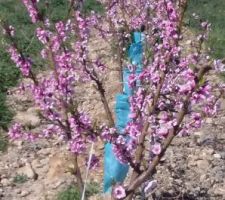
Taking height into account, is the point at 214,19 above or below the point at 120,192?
above

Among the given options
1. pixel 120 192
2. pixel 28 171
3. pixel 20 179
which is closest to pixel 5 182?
pixel 20 179

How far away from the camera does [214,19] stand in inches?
491

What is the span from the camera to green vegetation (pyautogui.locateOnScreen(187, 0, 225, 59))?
32.8ft

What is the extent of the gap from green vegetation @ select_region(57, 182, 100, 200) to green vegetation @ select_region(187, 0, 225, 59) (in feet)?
15.8

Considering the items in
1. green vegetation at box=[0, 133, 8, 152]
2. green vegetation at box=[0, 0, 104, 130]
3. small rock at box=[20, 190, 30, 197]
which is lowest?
small rock at box=[20, 190, 30, 197]

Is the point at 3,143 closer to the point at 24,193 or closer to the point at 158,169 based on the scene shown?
the point at 24,193

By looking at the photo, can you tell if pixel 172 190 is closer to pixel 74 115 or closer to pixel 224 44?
pixel 74 115

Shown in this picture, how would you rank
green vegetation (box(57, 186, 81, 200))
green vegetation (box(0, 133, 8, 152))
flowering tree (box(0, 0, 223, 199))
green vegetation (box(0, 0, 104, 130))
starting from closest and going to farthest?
flowering tree (box(0, 0, 223, 199))
green vegetation (box(57, 186, 81, 200))
green vegetation (box(0, 133, 8, 152))
green vegetation (box(0, 0, 104, 130))

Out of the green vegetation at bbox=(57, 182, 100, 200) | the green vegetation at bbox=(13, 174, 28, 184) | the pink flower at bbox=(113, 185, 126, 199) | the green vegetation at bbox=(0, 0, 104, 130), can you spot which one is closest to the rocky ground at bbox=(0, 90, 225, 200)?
the green vegetation at bbox=(13, 174, 28, 184)

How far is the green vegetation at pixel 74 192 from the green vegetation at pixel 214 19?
4.82 meters

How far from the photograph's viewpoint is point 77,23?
14.1 feet

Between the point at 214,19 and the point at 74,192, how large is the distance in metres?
8.39

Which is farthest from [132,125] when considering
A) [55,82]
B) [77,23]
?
[77,23]

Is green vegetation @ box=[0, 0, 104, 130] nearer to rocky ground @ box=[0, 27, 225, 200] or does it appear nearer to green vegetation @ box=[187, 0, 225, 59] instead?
rocky ground @ box=[0, 27, 225, 200]
